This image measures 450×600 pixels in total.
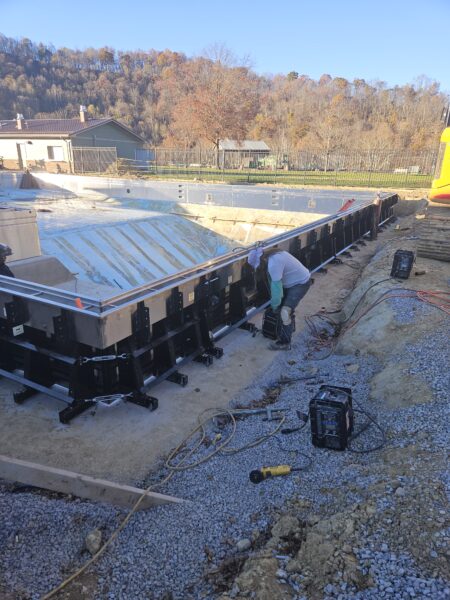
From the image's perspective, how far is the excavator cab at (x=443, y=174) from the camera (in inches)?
404

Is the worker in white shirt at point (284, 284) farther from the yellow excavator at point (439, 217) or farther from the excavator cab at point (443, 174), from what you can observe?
the excavator cab at point (443, 174)

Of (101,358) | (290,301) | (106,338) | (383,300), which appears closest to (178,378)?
(101,358)

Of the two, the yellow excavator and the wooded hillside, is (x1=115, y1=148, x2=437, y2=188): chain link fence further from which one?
the yellow excavator

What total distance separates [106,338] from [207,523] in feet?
6.79

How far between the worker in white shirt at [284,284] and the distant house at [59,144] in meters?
30.7

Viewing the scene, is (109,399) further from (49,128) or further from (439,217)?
(49,128)

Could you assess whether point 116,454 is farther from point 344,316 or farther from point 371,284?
point 371,284

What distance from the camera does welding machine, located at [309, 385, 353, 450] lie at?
3545 millimetres

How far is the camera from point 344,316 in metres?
7.96

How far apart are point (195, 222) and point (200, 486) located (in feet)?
46.2

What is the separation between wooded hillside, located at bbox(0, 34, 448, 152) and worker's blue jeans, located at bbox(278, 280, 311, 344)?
32643 mm

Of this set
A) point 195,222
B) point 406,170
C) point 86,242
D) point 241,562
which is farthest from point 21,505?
point 406,170

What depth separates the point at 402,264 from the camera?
8.18 metres

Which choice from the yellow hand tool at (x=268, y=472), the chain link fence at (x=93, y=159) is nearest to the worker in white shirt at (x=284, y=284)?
the yellow hand tool at (x=268, y=472)
